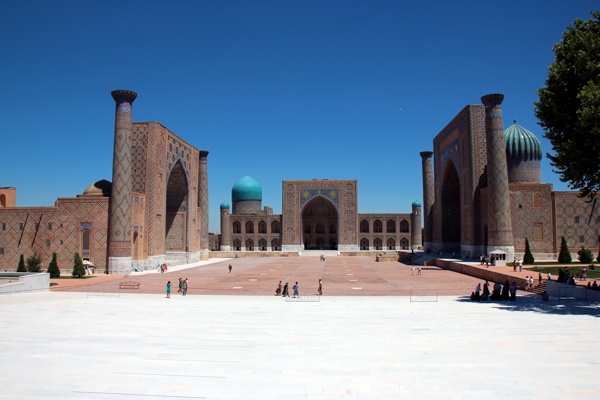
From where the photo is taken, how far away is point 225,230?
58875 mm

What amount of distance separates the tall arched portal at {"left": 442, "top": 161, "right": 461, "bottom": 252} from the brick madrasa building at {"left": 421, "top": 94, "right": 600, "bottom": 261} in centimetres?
278

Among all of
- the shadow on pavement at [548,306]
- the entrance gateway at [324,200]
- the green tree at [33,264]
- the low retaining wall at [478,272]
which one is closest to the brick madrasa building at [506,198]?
the low retaining wall at [478,272]

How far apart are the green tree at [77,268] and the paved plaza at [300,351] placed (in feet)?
34.5

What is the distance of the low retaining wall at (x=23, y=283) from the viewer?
1795 cm

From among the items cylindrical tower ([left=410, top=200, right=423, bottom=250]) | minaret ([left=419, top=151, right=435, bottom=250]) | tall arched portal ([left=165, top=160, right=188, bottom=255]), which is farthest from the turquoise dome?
tall arched portal ([left=165, top=160, right=188, bottom=255])

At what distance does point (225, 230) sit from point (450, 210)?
2911cm

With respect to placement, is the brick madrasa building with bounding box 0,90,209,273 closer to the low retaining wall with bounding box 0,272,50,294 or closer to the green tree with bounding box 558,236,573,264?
the low retaining wall with bounding box 0,272,50,294

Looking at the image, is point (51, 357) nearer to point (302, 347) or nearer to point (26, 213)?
point (302, 347)

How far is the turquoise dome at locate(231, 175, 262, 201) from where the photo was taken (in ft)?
223

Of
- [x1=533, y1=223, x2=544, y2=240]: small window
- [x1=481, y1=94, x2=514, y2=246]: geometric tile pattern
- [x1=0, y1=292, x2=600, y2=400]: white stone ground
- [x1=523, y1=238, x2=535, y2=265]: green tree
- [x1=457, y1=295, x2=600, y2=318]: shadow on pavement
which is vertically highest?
[x1=481, y1=94, x2=514, y2=246]: geometric tile pattern

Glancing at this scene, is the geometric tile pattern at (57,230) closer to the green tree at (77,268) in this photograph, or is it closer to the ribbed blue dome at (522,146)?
the green tree at (77,268)

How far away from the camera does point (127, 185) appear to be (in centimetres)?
2628

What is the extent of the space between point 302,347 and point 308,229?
5372 cm

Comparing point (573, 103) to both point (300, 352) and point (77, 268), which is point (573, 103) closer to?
point (300, 352)
